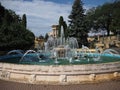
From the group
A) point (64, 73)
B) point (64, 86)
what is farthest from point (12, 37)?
point (64, 86)

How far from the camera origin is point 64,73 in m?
11.4

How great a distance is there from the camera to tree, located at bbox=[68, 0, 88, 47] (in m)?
35.0

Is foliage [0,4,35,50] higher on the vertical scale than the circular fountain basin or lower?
higher

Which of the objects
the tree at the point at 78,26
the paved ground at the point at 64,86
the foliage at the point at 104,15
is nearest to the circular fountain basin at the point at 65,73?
the paved ground at the point at 64,86

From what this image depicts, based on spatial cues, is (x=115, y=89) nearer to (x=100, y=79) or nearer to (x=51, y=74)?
(x=100, y=79)

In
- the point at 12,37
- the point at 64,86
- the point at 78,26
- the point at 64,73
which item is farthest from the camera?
the point at 78,26

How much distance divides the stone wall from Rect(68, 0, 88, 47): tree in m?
23.0

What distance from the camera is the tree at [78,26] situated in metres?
35.0

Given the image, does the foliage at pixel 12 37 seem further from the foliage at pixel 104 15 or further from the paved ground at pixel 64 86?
the foliage at pixel 104 15

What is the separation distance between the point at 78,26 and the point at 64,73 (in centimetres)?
2444

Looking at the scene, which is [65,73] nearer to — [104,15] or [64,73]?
[64,73]

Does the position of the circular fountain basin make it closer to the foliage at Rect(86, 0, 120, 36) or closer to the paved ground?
the paved ground

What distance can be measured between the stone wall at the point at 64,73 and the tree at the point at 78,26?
2297 centimetres

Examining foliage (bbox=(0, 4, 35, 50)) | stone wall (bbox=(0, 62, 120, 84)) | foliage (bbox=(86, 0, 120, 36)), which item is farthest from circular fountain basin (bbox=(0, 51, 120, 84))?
foliage (bbox=(86, 0, 120, 36))
